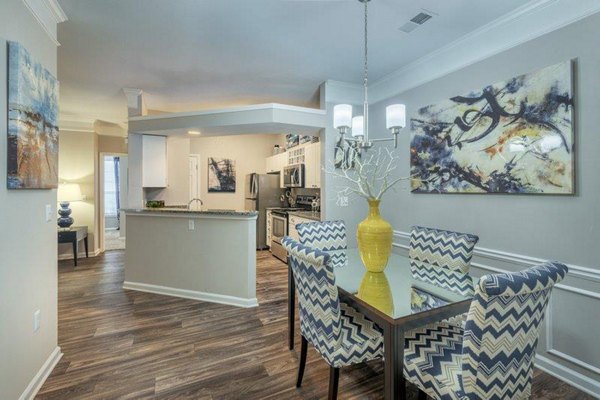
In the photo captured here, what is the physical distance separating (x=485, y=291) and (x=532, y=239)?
1.54 metres

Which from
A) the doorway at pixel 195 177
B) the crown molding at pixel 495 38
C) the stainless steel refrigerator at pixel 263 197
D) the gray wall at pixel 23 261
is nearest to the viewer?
the gray wall at pixel 23 261

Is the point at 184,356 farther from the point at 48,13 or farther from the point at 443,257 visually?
the point at 48,13

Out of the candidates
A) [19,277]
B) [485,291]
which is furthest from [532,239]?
[19,277]

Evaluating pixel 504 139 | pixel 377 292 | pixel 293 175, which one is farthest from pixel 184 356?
pixel 293 175

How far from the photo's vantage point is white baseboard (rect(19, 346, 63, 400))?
1.76m

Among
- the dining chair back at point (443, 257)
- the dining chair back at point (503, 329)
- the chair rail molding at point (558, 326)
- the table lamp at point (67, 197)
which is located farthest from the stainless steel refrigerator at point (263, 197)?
the dining chair back at point (503, 329)

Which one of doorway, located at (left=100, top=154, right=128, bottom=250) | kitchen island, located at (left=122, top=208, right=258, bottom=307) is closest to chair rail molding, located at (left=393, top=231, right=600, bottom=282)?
kitchen island, located at (left=122, top=208, right=258, bottom=307)

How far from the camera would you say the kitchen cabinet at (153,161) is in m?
3.95

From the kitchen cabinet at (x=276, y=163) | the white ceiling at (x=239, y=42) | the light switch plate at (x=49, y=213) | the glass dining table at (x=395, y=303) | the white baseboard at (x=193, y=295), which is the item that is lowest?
the white baseboard at (x=193, y=295)

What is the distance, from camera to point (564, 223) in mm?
1990

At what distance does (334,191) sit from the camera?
3729 millimetres

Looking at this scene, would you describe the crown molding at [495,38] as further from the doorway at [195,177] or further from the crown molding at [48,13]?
the doorway at [195,177]

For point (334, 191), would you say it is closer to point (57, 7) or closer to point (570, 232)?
point (570, 232)

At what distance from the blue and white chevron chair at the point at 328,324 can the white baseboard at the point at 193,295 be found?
5.30 feet
